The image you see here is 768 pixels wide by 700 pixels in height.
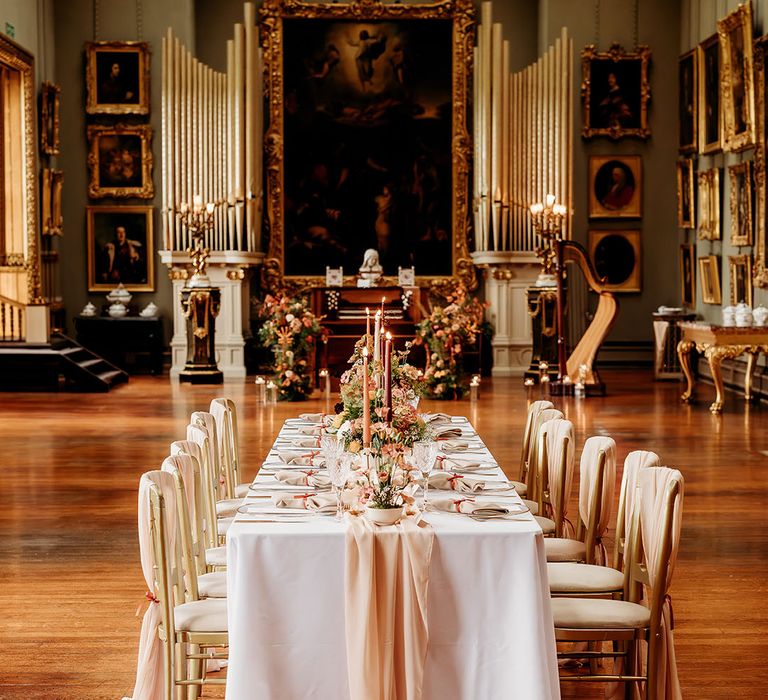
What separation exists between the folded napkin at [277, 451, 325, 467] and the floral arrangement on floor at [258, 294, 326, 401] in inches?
316

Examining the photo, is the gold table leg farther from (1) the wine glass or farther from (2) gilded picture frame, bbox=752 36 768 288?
(1) the wine glass

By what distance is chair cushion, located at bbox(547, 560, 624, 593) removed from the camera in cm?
409

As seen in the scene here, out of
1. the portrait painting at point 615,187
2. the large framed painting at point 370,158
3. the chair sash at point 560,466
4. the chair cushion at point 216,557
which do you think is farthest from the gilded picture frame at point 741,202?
the chair cushion at point 216,557

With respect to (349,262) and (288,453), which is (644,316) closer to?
(349,262)

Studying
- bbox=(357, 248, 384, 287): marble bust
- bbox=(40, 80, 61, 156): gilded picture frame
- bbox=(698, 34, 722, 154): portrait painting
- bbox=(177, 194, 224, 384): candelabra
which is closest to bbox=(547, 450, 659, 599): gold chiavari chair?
bbox=(698, 34, 722, 154): portrait painting

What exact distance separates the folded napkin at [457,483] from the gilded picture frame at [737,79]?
1012cm

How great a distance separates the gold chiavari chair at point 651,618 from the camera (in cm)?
370

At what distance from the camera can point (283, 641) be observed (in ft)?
11.4

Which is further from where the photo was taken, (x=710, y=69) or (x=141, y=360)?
(x=141, y=360)

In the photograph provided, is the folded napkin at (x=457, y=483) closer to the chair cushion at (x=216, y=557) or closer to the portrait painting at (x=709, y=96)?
the chair cushion at (x=216, y=557)

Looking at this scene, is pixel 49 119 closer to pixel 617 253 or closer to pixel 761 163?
pixel 617 253

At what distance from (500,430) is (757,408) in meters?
3.25

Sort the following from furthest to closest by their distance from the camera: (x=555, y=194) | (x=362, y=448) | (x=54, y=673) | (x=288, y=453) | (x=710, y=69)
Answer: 1. (x=555, y=194)
2. (x=710, y=69)
3. (x=288, y=453)
4. (x=54, y=673)
5. (x=362, y=448)

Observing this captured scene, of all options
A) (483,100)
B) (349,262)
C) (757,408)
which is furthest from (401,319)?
(757,408)
